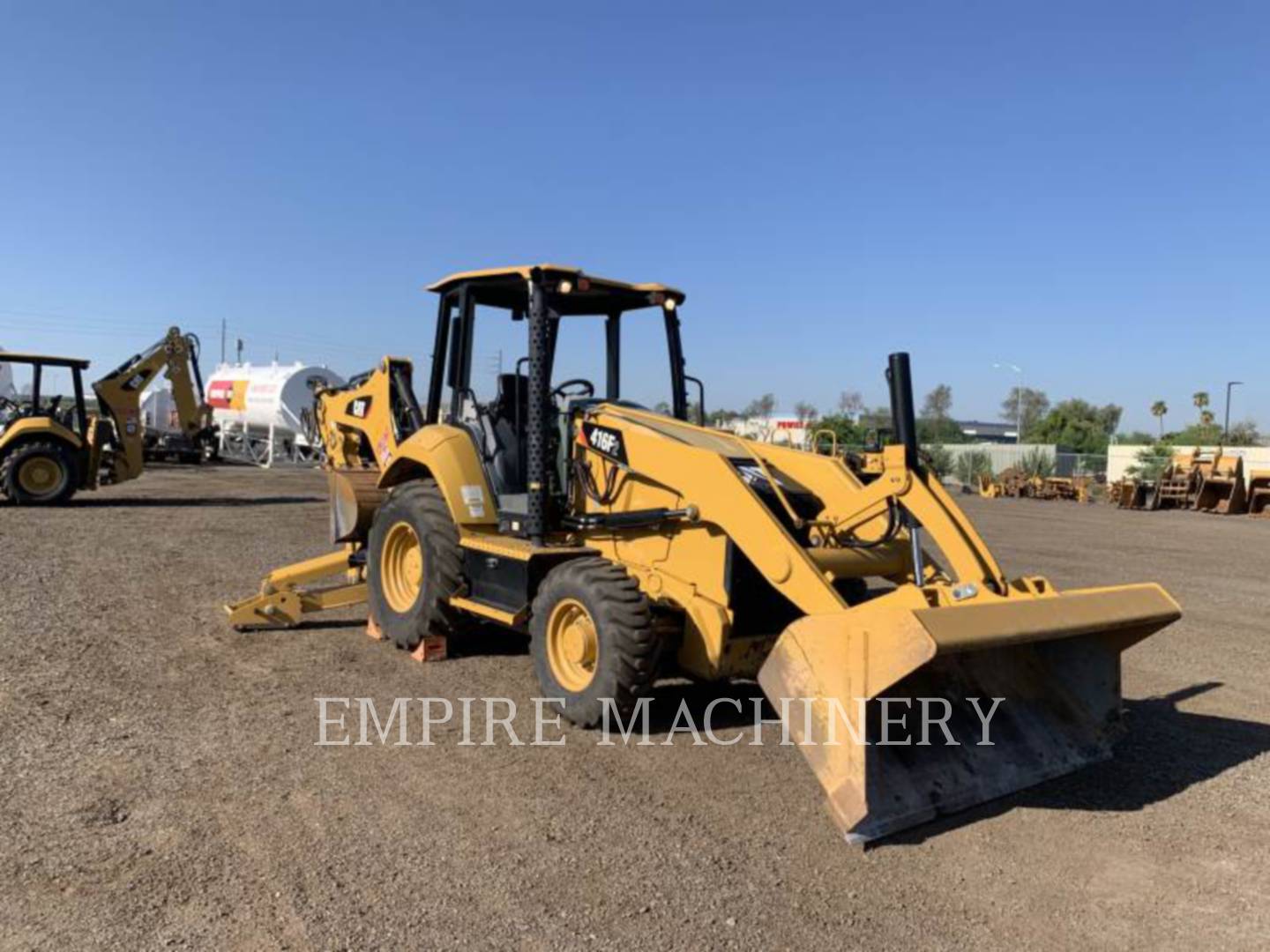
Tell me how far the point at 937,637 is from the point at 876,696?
0.37 meters

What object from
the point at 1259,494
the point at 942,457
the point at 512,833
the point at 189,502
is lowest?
the point at 512,833

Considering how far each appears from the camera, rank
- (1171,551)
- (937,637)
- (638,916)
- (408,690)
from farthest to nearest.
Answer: (1171,551), (408,690), (937,637), (638,916)

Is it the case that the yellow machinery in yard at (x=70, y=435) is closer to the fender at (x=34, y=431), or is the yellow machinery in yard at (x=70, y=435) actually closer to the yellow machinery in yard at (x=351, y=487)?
the fender at (x=34, y=431)

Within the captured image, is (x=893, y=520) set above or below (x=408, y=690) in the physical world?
above

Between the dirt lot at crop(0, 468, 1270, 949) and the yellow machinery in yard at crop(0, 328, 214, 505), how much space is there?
35.6ft

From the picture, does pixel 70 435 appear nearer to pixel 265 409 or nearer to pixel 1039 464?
pixel 265 409

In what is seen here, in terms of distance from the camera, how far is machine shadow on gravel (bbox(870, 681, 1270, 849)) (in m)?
4.51

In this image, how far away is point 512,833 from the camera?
4.07 meters

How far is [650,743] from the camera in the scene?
519 cm

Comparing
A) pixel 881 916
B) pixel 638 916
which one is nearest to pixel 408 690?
pixel 638 916

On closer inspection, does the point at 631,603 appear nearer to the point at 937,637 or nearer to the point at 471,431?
the point at 937,637

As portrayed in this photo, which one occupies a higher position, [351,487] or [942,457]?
[942,457]

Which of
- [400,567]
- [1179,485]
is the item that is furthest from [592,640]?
[1179,485]

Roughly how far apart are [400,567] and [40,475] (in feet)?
39.7
